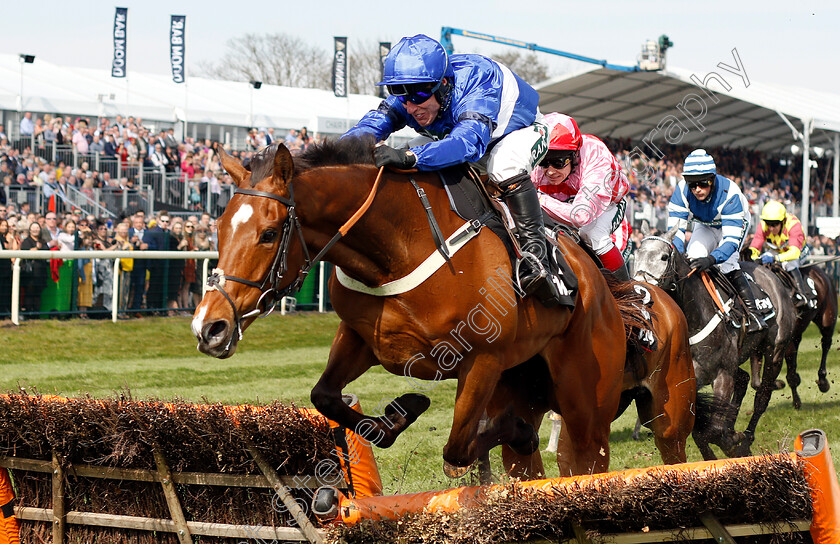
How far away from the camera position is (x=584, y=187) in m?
4.83

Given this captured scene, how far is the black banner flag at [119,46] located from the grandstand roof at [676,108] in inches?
382

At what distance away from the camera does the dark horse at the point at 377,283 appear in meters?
3.12

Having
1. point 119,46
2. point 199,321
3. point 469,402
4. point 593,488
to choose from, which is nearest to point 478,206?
point 469,402

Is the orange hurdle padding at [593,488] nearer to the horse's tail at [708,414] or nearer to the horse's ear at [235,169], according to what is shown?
the horse's ear at [235,169]

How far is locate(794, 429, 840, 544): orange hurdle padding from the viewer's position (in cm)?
306

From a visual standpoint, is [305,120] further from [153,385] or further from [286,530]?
[286,530]

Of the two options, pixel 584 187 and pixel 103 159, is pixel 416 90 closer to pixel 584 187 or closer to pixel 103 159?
pixel 584 187

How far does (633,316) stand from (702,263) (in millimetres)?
2088

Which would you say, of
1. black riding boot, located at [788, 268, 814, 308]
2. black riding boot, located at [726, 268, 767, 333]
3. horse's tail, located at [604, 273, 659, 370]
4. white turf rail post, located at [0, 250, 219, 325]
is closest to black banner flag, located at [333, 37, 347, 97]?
white turf rail post, located at [0, 250, 219, 325]

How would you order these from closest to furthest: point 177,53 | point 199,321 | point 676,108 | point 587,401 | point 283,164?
point 199,321, point 283,164, point 587,401, point 676,108, point 177,53

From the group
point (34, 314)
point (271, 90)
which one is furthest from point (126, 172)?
point (271, 90)

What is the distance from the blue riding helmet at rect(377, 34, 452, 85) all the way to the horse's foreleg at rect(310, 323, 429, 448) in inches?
39.7

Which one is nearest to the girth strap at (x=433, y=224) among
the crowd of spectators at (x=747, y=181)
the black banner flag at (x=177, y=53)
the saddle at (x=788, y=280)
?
the saddle at (x=788, y=280)

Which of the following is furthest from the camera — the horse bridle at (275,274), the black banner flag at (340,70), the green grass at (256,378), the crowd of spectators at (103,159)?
the black banner flag at (340,70)
